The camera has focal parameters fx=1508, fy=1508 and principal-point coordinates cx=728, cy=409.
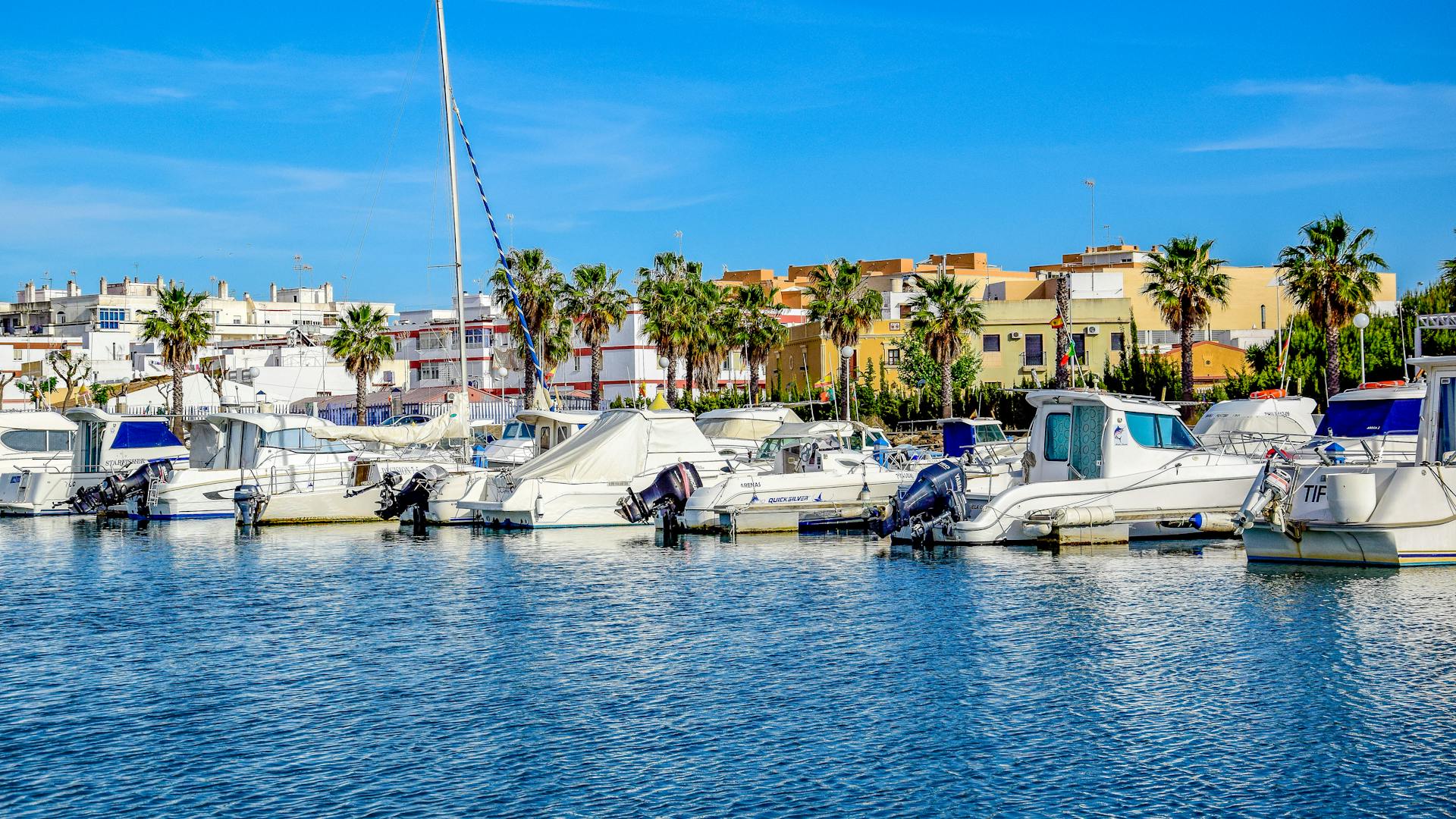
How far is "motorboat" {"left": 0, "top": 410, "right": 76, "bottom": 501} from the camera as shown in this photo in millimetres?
48250

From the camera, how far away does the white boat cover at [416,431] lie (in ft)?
142

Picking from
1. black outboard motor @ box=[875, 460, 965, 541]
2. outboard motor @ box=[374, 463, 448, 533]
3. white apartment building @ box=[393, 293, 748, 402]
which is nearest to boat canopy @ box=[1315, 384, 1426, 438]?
black outboard motor @ box=[875, 460, 965, 541]

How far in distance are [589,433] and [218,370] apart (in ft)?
180

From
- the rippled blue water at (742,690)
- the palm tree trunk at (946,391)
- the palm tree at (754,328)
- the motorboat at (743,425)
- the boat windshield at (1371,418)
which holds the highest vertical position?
the palm tree at (754,328)

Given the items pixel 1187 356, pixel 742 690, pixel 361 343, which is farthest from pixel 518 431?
pixel 742 690

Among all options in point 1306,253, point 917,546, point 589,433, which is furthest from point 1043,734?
point 1306,253

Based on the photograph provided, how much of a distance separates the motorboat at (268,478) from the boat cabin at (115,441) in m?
1.98

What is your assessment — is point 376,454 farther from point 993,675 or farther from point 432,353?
point 432,353

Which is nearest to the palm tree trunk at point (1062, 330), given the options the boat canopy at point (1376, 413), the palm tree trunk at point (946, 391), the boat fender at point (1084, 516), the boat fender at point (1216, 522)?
the palm tree trunk at point (946, 391)

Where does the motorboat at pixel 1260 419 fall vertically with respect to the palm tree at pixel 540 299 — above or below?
below

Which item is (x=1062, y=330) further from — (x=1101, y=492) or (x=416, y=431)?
(x=1101, y=492)

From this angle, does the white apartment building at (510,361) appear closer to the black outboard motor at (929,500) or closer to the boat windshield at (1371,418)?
the boat windshield at (1371,418)

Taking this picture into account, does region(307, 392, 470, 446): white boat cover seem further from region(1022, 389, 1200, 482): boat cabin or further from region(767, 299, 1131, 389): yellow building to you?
region(767, 299, 1131, 389): yellow building

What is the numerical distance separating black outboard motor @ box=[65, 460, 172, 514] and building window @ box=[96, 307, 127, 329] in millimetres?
106067
